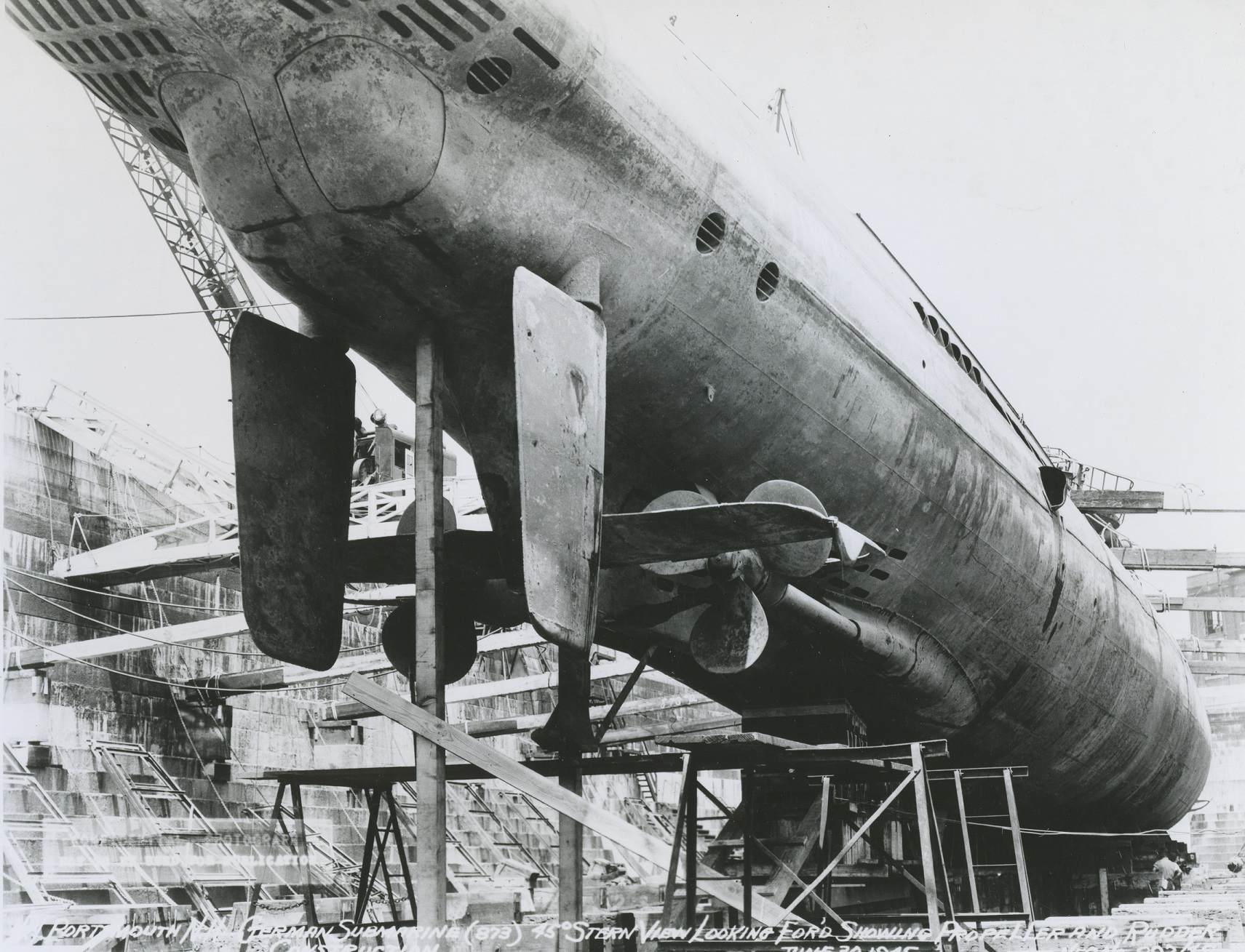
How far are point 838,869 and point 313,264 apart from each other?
834 centimetres

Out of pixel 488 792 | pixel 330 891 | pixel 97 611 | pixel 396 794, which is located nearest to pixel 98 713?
pixel 97 611

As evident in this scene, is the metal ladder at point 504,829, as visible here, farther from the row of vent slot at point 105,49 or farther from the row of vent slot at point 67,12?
the row of vent slot at point 67,12

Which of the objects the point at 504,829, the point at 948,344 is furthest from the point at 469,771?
the point at 504,829

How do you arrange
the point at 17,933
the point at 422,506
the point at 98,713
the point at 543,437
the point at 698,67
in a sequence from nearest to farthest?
the point at 543,437 → the point at 422,506 → the point at 698,67 → the point at 17,933 → the point at 98,713

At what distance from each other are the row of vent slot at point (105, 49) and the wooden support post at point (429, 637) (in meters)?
2.20

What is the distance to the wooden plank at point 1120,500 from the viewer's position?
82.1ft

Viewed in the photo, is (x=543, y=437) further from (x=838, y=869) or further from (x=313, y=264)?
(x=838, y=869)

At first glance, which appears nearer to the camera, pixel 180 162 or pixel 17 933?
pixel 180 162

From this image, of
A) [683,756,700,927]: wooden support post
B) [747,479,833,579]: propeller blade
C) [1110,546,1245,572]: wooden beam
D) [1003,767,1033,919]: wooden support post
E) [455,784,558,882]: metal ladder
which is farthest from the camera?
[455,784,558,882]: metal ladder

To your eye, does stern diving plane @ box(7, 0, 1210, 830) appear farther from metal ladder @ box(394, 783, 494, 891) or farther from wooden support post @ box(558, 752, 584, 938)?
metal ladder @ box(394, 783, 494, 891)

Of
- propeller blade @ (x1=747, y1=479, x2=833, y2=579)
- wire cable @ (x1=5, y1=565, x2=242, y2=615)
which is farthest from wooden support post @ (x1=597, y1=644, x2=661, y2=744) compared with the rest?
wire cable @ (x1=5, y1=565, x2=242, y2=615)

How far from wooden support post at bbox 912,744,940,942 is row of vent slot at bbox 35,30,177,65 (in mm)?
7166

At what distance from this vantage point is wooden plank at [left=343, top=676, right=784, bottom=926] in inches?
279

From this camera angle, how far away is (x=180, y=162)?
25.4 feet
